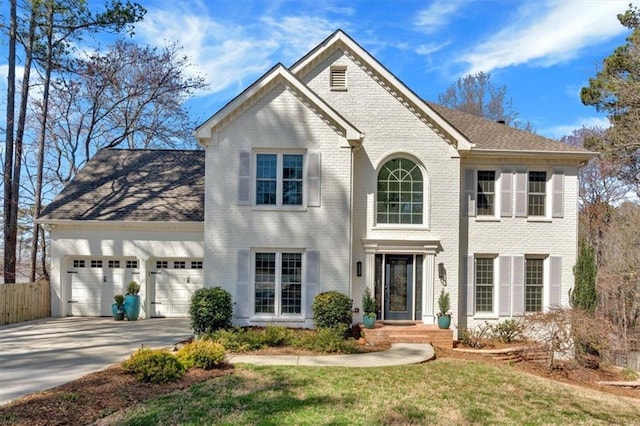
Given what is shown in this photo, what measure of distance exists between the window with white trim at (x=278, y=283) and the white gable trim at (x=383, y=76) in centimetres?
611

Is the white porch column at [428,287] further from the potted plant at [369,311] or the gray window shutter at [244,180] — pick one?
the gray window shutter at [244,180]

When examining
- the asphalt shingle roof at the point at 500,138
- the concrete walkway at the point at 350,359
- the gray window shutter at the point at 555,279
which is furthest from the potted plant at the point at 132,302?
the gray window shutter at the point at 555,279

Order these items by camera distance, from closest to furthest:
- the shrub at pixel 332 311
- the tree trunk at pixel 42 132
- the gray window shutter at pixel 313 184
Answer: the shrub at pixel 332 311, the gray window shutter at pixel 313 184, the tree trunk at pixel 42 132

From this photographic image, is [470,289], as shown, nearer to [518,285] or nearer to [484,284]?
[484,284]

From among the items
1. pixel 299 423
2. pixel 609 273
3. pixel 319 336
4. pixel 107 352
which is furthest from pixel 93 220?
pixel 609 273

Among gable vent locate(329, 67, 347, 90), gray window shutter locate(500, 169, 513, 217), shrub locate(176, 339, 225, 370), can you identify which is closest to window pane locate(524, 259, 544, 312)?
gray window shutter locate(500, 169, 513, 217)

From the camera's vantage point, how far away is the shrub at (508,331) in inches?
547

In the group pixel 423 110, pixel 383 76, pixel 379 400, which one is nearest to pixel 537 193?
pixel 423 110

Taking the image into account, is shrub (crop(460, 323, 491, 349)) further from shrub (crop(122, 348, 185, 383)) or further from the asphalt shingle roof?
shrub (crop(122, 348, 185, 383))

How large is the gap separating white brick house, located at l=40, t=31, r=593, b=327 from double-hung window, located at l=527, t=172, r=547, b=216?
35 mm

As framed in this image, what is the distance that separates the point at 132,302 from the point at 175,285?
1.63 meters

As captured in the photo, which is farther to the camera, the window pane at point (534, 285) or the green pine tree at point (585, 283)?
the window pane at point (534, 285)

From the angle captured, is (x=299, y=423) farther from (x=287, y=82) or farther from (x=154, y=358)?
(x=287, y=82)

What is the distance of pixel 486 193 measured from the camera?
14914 mm
